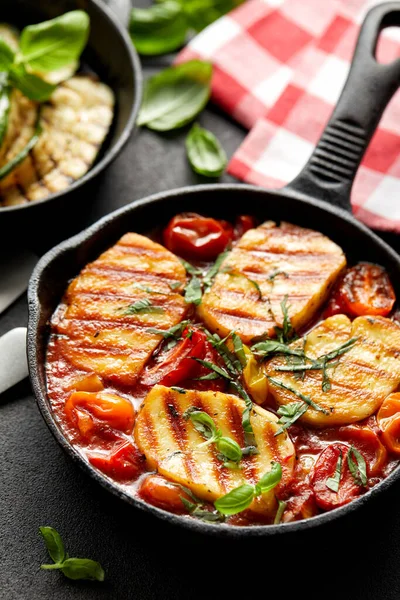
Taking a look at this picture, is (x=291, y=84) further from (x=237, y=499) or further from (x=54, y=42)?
(x=237, y=499)

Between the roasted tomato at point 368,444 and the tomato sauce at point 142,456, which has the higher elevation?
the roasted tomato at point 368,444

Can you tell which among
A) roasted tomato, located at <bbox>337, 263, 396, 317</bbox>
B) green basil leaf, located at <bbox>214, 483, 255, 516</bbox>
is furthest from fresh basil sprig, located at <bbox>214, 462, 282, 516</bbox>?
roasted tomato, located at <bbox>337, 263, 396, 317</bbox>

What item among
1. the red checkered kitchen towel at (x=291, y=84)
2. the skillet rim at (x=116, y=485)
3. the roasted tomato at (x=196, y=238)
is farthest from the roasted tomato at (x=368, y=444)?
the red checkered kitchen towel at (x=291, y=84)

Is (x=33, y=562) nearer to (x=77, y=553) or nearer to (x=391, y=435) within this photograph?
(x=77, y=553)

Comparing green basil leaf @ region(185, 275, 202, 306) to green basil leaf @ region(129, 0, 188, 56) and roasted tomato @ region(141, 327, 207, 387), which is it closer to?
roasted tomato @ region(141, 327, 207, 387)

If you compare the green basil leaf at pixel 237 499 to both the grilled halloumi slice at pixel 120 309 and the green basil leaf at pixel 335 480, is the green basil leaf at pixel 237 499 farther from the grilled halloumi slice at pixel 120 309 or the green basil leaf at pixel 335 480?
the grilled halloumi slice at pixel 120 309
